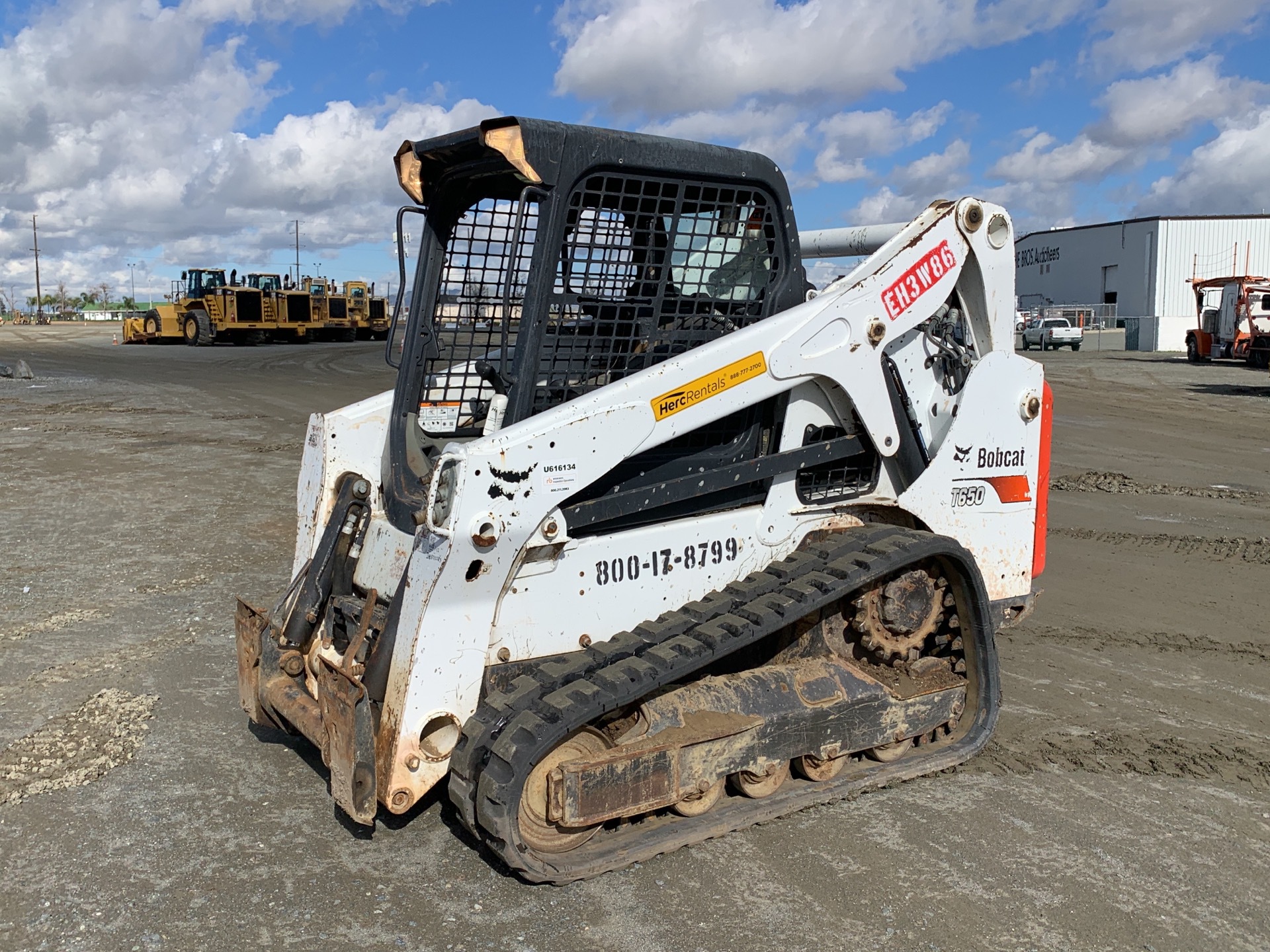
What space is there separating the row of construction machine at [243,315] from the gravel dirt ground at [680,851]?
117ft

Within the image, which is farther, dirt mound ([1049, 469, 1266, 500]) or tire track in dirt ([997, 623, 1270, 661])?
dirt mound ([1049, 469, 1266, 500])

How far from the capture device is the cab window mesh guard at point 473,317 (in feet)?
13.2

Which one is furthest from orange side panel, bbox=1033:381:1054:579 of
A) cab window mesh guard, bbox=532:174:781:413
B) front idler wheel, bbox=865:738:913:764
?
cab window mesh guard, bbox=532:174:781:413

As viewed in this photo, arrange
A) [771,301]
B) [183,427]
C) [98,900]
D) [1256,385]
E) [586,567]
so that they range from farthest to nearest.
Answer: [1256,385], [183,427], [771,301], [586,567], [98,900]

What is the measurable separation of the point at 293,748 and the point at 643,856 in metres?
1.75

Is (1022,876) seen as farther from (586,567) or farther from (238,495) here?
(238,495)

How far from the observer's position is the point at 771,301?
4.13 meters

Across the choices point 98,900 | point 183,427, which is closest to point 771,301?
point 98,900

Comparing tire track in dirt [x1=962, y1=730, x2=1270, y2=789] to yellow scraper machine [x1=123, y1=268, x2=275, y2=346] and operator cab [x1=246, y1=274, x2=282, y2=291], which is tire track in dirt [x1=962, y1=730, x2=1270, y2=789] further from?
operator cab [x1=246, y1=274, x2=282, y2=291]

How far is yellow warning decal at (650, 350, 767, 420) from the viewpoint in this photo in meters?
3.58

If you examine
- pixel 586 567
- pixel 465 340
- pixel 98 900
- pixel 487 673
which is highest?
pixel 465 340

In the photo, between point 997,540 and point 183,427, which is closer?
point 997,540

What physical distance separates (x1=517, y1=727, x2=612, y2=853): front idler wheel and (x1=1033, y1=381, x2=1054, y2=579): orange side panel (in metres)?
2.38

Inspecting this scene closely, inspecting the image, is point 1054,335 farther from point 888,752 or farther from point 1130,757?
point 888,752
